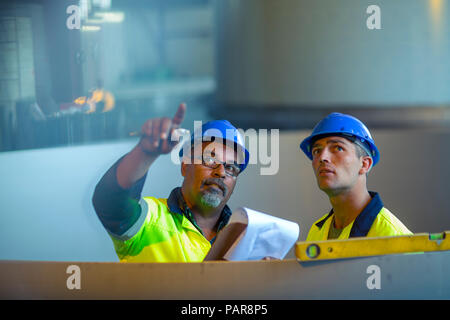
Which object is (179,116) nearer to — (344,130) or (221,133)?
(221,133)

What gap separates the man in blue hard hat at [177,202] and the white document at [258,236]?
0.22 m

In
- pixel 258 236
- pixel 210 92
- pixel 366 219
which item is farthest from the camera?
pixel 210 92

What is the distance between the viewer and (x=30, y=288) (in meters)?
1.40

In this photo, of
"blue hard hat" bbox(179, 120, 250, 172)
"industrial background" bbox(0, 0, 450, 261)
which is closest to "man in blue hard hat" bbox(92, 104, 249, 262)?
A: "blue hard hat" bbox(179, 120, 250, 172)

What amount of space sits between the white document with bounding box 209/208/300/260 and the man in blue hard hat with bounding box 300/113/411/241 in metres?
0.20

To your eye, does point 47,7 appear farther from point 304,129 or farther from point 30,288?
point 304,129

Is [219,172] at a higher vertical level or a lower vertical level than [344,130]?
lower

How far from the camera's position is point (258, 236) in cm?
134

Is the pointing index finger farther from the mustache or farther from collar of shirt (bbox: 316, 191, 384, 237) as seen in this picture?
collar of shirt (bbox: 316, 191, 384, 237)

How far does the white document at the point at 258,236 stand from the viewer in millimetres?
1317

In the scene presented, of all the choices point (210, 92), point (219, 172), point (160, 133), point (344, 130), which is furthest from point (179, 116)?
point (210, 92)

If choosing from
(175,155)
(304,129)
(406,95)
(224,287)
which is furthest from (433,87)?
(224,287)

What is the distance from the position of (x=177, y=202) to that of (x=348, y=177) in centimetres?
46
